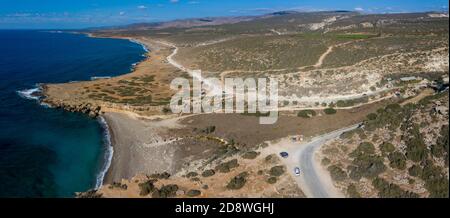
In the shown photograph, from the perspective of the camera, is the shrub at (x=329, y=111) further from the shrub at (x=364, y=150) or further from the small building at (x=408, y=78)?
the shrub at (x=364, y=150)

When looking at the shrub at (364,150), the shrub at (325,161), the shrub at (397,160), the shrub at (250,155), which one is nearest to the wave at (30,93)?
the shrub at (250,155)

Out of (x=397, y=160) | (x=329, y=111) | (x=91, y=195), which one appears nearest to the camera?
(x=397, y=160)

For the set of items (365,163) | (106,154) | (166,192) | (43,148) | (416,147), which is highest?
(416,147)

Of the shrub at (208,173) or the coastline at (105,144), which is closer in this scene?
the shrub at (208,173)

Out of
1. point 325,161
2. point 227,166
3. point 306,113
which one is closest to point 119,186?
point 227,166

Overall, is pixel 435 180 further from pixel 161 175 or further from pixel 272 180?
pixel 161 175
